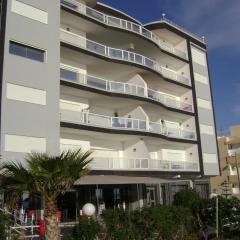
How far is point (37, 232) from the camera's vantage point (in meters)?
20.6

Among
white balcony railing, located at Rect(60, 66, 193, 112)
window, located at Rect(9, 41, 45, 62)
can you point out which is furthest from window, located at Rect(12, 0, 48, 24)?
white balcony railing, located at Rect(60, 66, 193, 112)

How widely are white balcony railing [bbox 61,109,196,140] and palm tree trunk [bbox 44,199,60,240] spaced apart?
15.1m

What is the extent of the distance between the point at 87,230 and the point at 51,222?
1.69 meters

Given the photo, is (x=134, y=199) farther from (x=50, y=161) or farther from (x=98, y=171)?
(x=50, y=161)

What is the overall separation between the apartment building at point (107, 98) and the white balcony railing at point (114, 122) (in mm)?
90

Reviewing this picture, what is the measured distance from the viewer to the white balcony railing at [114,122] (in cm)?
2928

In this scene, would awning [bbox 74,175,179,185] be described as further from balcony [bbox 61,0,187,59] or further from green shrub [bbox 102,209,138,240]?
balcony [bbox 61,0,187,59]

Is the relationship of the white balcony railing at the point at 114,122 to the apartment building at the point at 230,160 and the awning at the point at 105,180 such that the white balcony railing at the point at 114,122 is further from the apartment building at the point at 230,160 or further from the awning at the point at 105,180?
the apartment building at the point at 230,160

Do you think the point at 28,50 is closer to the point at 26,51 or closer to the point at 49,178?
the point at 26,51

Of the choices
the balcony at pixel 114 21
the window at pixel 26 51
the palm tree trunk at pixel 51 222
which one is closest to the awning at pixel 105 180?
the window at pixel 26 51

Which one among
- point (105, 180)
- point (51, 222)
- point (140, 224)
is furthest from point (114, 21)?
point (51, 222)

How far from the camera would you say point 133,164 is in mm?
32562

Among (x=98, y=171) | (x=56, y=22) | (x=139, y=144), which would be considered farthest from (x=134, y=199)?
(x=56, y=22)

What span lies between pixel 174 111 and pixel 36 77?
58.7 feet
